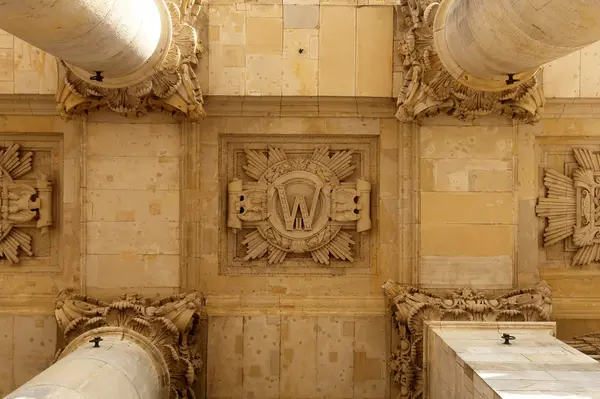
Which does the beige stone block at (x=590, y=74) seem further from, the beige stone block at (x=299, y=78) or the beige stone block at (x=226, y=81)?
the beige stone block at (x=226, y=81)

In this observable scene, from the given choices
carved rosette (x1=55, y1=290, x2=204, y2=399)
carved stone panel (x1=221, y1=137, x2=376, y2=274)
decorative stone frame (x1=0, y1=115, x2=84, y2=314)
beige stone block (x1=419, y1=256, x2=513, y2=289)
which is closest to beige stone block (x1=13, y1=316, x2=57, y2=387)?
decorative stone frame (x1=0, y1=115, x2=84, y2=314)

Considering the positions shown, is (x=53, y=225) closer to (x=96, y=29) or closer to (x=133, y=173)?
(x=133, y=173)

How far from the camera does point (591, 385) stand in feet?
17.4

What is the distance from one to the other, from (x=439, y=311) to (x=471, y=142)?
267 cm

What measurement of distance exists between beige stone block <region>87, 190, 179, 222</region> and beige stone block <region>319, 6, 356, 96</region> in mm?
2960

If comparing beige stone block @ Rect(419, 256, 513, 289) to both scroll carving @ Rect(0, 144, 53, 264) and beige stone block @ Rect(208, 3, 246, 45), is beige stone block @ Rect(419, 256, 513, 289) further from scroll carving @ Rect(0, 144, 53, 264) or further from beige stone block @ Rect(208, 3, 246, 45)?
scroll carving @ Rect(0, 144, 53, 264)

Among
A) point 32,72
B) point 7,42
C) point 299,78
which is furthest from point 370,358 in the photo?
point 7,42

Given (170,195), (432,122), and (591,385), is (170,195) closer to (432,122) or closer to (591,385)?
(432,122)

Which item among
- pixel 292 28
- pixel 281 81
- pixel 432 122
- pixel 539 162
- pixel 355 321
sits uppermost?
pixel 292 28

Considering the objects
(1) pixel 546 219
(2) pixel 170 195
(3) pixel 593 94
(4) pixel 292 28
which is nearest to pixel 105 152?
(2) pixel 170 195

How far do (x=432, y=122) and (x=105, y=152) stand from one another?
5.13m

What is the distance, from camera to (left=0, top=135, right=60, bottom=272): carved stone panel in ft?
29.1

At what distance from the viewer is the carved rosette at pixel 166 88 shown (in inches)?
315

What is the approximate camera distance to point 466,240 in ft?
28.4
